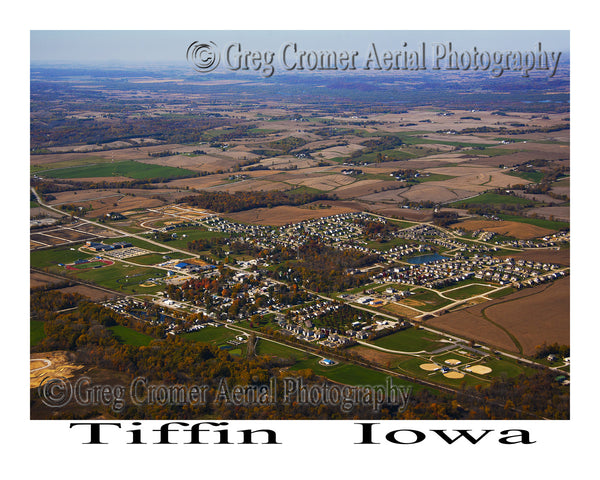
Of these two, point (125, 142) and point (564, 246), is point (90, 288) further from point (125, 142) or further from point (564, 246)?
point (125, 142)

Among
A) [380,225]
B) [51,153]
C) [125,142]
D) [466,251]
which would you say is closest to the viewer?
[466,251]

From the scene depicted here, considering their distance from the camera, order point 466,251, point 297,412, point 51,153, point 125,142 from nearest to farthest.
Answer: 1. point 297,412
2. point 466,251
3. point 51,153
4. point 125,142

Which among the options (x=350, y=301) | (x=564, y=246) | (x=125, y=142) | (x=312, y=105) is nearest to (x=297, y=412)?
(x=350, y=301)

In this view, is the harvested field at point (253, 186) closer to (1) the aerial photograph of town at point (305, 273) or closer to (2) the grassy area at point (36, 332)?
(1) the aerial photograph of town at point (305, 273)

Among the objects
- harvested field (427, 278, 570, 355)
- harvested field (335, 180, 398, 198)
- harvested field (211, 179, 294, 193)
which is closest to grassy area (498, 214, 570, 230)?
harvested field (427, 278, 570, 355)

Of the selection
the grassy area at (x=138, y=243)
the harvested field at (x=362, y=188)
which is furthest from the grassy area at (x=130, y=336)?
the harvested field at (x=362, y=188)

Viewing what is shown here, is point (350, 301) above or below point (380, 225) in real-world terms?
below
